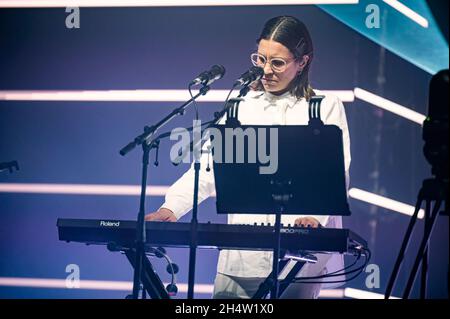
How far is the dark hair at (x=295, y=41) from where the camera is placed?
4535 mm

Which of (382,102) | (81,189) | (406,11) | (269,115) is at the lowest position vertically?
(81,189)

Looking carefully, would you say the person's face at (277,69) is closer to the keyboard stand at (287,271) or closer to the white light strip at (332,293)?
the keyboard stand at (287,271)

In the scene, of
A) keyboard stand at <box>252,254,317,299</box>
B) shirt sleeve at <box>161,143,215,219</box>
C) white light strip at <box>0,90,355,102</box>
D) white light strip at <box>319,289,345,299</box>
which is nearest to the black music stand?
keyboard stand at <box>252,254,317,299</box>

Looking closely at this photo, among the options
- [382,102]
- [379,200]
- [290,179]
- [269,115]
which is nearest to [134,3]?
[269,115]

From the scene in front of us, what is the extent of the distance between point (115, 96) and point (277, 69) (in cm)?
132

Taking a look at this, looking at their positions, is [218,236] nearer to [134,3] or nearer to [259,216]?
[259,216]

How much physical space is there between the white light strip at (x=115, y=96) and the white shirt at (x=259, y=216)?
0.80m

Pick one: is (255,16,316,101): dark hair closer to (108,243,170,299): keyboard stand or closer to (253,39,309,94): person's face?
(253,39,309,94): person's face

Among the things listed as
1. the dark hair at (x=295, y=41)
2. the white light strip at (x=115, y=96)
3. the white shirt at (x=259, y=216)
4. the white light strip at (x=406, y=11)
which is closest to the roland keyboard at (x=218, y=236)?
the white shirt at (x=259, y=216)

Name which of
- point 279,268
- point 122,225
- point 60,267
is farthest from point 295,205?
point 60,267

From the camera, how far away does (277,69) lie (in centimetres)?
453

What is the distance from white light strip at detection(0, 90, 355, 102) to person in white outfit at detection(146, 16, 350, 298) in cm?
80

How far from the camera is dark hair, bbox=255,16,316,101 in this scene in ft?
14.9
